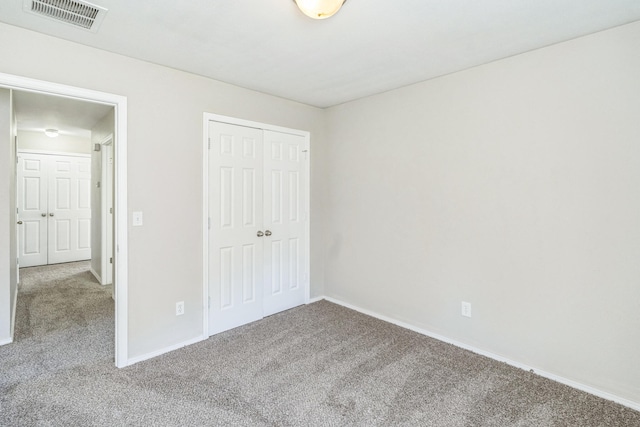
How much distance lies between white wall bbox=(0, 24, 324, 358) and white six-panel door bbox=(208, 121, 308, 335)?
0.18 m

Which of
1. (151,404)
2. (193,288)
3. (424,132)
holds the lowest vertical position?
(151,404)

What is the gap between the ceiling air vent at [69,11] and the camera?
1830 mm

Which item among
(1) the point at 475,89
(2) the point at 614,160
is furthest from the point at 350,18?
(2) the point at 614,160

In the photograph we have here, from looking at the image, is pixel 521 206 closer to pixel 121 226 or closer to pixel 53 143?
pixel 121 226

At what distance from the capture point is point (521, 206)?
8.17 feet

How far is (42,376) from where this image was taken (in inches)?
92.2

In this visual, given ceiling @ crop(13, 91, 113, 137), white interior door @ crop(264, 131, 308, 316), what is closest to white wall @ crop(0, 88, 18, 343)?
ceiling @ crop(13, 91, 113, 137)

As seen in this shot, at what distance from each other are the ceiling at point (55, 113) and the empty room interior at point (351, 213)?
99 mm

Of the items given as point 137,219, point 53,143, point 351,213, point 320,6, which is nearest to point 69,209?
point 53,143

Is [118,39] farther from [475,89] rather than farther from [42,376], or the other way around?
[475,89]

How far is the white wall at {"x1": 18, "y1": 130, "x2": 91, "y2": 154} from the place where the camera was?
5.69 metres

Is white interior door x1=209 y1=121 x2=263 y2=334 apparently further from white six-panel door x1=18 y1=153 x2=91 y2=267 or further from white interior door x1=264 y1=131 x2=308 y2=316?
white six-panel door x1=18 y1=153 x2=91 y2=267

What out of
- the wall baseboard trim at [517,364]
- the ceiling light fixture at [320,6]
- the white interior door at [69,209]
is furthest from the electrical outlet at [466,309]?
the white interior door at [69,209]

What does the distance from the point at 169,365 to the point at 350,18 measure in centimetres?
277
